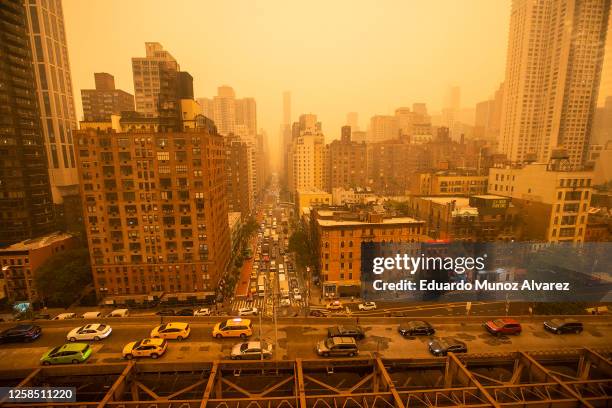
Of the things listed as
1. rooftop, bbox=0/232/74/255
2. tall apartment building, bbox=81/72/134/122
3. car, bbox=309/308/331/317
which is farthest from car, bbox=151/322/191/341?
tall apartment building, bbox=81/72/134/122

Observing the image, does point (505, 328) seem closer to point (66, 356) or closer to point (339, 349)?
point (339, 349)

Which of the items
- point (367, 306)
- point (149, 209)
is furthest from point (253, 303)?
point (149, 209)

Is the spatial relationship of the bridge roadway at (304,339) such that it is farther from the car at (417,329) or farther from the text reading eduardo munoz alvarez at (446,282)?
the text reading eduardo munoz alvarez at (446,282)

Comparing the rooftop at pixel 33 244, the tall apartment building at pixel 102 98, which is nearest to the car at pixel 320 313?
the rooftop at pixel 33 244

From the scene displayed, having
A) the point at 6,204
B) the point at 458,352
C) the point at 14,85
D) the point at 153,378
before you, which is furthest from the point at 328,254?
the point at 14,85

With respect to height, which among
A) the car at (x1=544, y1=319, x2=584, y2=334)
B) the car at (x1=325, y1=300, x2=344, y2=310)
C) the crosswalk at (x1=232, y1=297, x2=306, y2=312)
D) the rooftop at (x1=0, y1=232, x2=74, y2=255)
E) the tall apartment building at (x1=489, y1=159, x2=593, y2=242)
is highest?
the tall apartment building at (x1=489, y1=159, x2=593, y2=242)

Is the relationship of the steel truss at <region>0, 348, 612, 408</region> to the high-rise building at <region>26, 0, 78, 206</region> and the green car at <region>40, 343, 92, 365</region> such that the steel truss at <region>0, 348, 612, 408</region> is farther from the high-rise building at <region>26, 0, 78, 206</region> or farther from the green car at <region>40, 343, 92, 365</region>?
the high-rise building at <region>26, 0, 78, 206</region>
